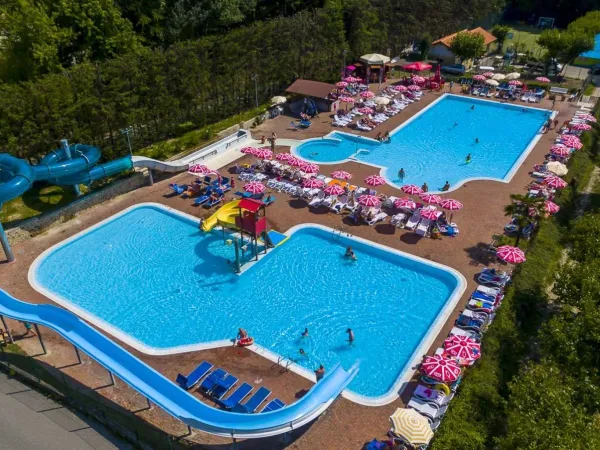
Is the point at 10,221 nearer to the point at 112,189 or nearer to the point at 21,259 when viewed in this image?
the point at 21,259

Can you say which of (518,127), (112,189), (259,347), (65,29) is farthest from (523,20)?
(259,347)

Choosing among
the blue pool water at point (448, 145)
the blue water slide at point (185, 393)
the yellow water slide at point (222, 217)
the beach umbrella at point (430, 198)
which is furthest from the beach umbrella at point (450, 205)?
the blue water slide at point (185, 393)

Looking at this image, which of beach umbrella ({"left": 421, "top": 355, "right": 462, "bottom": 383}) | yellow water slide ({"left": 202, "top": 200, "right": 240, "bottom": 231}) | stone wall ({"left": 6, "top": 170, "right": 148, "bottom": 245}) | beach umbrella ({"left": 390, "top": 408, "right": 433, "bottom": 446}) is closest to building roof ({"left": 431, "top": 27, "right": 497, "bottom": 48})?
stone wall ({"left": 6, "top": 170, "right": 148, "bottom": 245})

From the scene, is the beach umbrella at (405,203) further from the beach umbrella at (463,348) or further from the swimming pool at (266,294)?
the beach umbrella at (463,348)

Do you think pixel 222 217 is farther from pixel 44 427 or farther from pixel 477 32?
pixel 477 32

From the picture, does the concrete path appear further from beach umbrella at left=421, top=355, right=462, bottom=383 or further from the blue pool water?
the blue pool water

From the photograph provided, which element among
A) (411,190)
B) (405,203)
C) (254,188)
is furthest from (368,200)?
(254,188)
